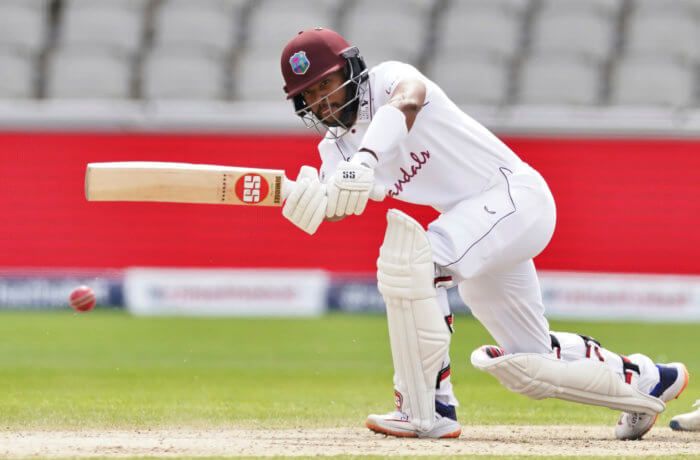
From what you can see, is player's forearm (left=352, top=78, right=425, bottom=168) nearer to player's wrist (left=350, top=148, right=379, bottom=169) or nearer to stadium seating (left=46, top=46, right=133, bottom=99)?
player's wrist (left=350, top=148, right=379, bottom=169)

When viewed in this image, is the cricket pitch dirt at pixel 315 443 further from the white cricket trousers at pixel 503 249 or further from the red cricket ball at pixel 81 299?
the red cricket ball at pixel 81 299

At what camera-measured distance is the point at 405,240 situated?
451 centimetres

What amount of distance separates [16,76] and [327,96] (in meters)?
9.18

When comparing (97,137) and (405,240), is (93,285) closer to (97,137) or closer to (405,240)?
(97,137)

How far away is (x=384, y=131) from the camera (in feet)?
14.4

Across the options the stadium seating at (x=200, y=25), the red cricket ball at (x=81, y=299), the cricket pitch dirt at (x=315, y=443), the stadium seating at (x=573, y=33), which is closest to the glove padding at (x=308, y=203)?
the cricket pitch dirt at (x=315, y=443)

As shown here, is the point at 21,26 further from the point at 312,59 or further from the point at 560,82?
the point at 312,59

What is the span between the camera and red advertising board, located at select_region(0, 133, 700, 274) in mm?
12383

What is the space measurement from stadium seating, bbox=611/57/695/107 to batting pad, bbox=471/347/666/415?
839 centimetres

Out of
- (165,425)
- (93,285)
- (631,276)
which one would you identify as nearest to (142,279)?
(93,285)

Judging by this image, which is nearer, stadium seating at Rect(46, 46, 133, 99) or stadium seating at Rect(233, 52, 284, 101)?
stadium seating at Rect(233, 52, 284, 101)

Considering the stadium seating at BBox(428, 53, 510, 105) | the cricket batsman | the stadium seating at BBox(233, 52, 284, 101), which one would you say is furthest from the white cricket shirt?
the stadium seating at BBox(233, 52, 284, 101)

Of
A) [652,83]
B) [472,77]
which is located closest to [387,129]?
[472,77]

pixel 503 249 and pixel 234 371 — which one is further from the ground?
pixel 503 249
